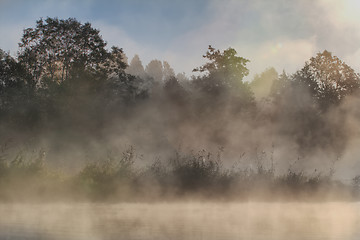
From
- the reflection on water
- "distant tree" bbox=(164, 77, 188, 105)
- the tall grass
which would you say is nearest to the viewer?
the reflection on water

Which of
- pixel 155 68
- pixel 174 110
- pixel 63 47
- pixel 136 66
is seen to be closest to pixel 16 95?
pixel 63 47

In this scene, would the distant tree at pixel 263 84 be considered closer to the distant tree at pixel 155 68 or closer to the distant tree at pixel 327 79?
the distant tree at pixel 327 79

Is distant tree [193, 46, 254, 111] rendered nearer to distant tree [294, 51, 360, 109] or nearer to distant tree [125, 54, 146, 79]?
distant tree [294, 51, 360, 109]

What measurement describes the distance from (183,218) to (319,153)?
2392 centimetres

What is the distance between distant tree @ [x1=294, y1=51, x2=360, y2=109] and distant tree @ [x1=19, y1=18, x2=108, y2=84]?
15.7m

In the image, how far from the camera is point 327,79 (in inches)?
1181

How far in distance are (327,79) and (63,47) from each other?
2016 cm

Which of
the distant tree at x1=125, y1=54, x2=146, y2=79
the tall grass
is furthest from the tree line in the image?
the distant tree at x1=125, y1=54, x2=146, y2=79

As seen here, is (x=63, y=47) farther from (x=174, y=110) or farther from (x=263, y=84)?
(x=263, y=84)

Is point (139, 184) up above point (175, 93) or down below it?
below

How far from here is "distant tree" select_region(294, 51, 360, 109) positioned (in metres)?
28.5

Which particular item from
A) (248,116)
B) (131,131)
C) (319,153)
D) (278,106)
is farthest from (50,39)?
(319,153)

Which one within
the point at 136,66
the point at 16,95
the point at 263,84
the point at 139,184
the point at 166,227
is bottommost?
the point at 166,227

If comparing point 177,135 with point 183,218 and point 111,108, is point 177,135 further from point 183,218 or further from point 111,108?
point 183,218
